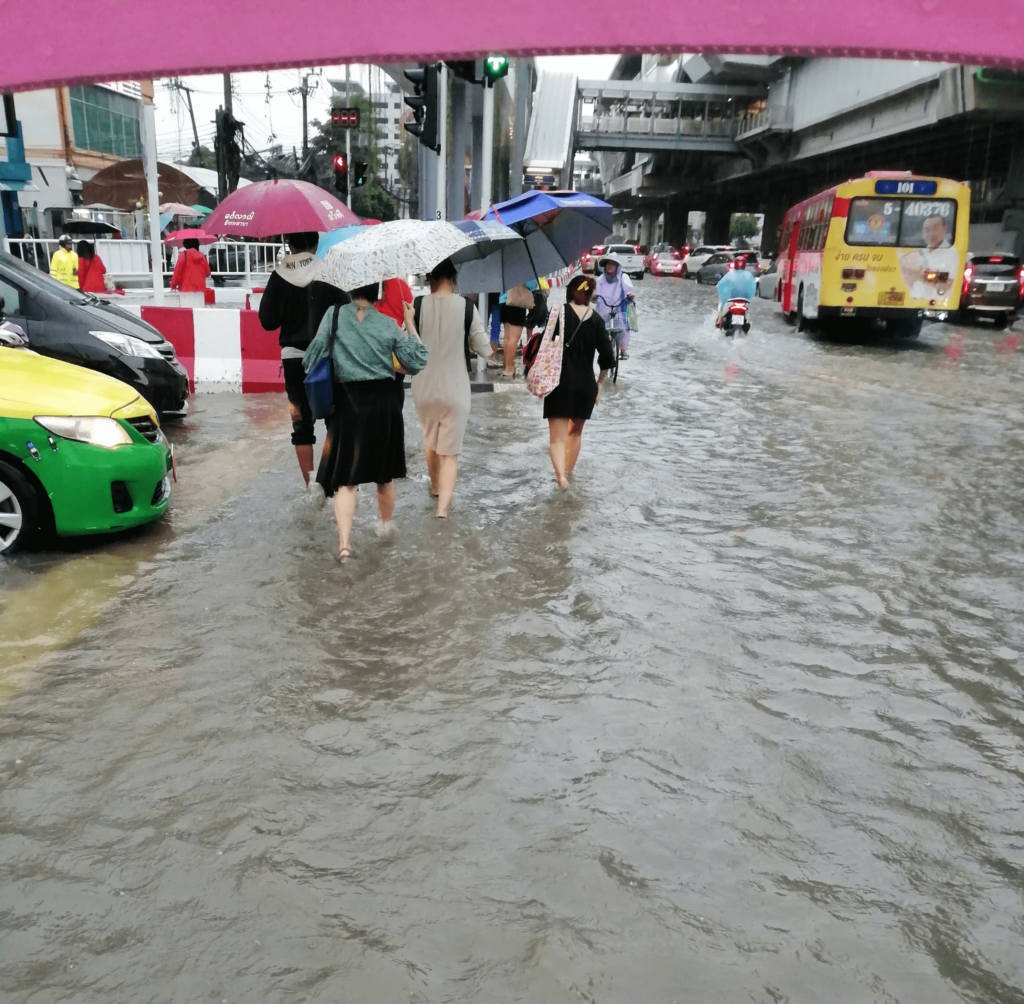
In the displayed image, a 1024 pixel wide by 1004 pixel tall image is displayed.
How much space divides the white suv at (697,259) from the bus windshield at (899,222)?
84.3 ft

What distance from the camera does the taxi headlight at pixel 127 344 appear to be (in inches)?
347

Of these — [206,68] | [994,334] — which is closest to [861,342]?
[994,334]

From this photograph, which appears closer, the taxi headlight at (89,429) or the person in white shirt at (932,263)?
the taxi headlight at (89,429)

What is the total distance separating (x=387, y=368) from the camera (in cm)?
591

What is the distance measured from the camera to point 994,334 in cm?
2398

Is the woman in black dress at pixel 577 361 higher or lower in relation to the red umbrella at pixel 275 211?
lower

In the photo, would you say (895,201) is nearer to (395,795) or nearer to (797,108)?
(395,795)

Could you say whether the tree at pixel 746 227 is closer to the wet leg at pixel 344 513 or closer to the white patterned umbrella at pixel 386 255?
the white patterned umbrella at pixel 386 255

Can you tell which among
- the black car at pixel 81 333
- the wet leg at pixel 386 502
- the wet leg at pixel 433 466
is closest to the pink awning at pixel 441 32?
the wet leg at pixel 386 502

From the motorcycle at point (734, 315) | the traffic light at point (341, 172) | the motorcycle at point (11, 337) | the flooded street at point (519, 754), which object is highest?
the traffic light at point (341, 172)

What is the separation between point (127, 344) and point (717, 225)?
78880 mm

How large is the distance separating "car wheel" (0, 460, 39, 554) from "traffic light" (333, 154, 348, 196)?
1692cm

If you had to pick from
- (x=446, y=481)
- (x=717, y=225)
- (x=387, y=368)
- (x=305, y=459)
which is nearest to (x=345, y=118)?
(x=305, y=459)

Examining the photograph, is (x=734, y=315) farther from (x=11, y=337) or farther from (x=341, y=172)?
(x=11, y=337)
